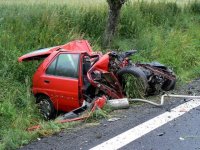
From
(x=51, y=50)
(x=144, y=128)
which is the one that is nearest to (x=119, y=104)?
(x=144, y=128)

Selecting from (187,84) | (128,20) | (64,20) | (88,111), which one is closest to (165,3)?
(128,20)

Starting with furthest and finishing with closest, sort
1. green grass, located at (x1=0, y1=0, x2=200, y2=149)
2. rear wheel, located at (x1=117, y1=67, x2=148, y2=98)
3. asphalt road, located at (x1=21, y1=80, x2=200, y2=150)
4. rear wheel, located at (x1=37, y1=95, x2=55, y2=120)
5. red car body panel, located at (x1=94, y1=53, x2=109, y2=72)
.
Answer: green grass, located at (x1=0, y1=0, x2=200, y2=149)
rear wheel, located at (x1=37, y1=95, x2=55, y2=120)
red car body panel, located at (x1=94, y1=53, x2=109, y2=72)
rear wheel, located at (x1=117, y1=67, x2=148, y2=98)
asphalt road, located at (x1=21, y1=80, x2=200, y2=150)

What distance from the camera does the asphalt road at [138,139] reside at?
5820 mm

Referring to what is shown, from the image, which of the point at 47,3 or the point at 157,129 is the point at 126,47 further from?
the point at 157,129

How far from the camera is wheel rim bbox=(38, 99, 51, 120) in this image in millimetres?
9156

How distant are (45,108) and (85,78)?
117 cm

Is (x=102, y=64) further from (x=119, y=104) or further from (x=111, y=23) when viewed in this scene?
(x=111, y=23)

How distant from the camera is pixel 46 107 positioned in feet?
30.4

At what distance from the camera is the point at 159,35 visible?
46.9ft

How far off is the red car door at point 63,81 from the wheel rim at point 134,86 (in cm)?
96


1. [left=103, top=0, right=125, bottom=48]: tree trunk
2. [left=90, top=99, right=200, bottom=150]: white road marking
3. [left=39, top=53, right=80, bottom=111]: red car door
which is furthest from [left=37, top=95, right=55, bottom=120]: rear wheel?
[left=103, top=0, right=125, bottom=48]: tree trunk

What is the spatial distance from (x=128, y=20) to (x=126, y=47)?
1.77m

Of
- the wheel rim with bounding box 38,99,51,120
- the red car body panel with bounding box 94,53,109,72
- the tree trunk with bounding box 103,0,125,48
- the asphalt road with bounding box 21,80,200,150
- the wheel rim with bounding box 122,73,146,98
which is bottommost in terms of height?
the wheel rim with bounding box 38,99,51,120

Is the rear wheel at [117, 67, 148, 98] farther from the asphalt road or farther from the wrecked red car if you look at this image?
the asphalt road
